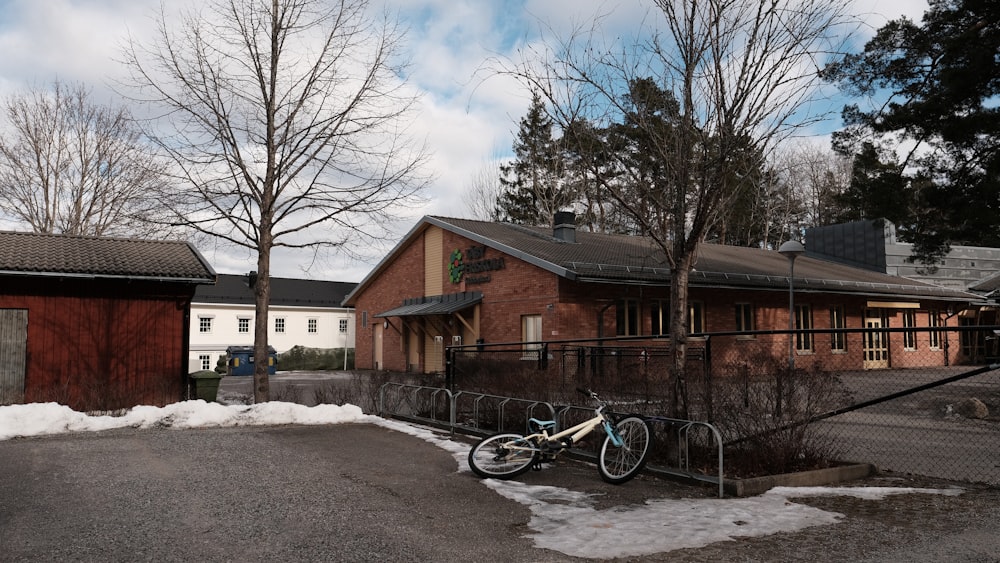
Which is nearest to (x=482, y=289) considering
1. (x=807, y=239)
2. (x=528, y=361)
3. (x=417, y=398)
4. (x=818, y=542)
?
(x=417, y=398)

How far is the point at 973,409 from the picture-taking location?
13.2 metres

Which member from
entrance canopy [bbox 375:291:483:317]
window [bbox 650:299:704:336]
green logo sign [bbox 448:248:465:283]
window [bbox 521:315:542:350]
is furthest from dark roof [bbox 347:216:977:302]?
entrance canopy [bbox 375:291:483:317]

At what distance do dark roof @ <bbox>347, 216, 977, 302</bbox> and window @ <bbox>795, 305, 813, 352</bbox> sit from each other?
125 cm

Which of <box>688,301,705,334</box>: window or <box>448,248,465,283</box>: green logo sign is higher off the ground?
<box>448,248,465,283</box>: green logo sign

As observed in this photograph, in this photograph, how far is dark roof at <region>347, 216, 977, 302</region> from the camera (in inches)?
814

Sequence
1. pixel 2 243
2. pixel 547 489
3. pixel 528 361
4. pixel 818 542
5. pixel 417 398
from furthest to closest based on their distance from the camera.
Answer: pixel 2 243 < pixel 417 398 < pixel 528 361 < pixel 547 489 < pixel 818 542

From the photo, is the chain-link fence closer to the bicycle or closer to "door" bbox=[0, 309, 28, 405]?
the bicycle

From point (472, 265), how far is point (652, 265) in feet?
21.0

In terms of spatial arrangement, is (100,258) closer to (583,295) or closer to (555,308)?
(555,308)

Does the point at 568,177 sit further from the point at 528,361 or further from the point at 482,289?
the point at 528,361

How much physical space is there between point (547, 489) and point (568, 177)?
1342 inches

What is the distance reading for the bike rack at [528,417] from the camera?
7.59 metres

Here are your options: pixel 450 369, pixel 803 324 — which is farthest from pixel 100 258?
pixel 803 324

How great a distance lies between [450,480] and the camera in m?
7.86
